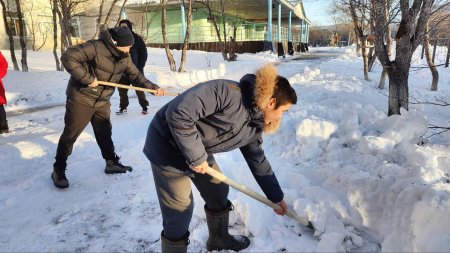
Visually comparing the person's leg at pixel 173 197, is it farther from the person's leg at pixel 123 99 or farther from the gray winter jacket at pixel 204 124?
the person's leg at pixel 123 99

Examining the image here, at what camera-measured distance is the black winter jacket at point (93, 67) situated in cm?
329

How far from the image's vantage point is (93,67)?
3.48m

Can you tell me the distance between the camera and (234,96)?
190cm

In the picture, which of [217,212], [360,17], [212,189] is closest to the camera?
[212,189]

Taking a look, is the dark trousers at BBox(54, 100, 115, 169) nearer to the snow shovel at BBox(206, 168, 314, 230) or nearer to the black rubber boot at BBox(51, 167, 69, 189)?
the black rubber boot at BBox(51, 167, 69, 189)

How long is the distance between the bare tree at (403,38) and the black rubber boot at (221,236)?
295 centimetres

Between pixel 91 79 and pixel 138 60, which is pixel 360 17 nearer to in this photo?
pixel 138 60

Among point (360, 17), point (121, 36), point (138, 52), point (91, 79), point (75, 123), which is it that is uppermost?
point (360, 17)

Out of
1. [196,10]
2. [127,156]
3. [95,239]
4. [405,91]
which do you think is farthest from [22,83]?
[196,10]

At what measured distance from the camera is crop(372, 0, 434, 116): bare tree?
181 inches

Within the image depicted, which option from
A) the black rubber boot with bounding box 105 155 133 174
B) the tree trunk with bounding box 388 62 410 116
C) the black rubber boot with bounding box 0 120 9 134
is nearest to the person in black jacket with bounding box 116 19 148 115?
the black rubber boot with bounding box 0 120 9 134

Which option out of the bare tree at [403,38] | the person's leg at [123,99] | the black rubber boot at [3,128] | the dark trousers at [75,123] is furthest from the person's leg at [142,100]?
the bare tree at [403,38]

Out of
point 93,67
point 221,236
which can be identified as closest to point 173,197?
point 221,236

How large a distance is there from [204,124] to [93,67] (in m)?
1.98
